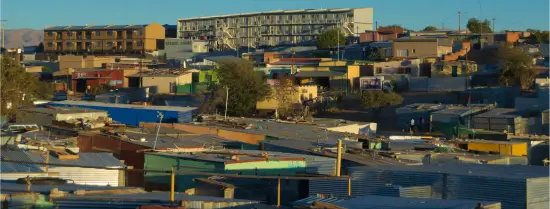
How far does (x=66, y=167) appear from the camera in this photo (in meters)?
7.83

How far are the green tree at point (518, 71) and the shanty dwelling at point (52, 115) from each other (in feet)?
37.9

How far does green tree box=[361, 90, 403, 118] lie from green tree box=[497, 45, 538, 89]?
316 centimetres

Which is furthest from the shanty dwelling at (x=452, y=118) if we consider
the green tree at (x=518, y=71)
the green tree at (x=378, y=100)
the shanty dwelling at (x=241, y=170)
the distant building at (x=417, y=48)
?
the distant building at (x=417, y=48)

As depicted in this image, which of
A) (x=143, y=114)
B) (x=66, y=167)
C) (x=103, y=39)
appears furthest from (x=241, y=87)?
(x=103, y=39)

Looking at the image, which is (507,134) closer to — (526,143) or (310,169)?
(526,143)

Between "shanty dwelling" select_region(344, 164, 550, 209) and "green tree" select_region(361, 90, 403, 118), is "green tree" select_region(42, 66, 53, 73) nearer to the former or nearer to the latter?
"green tree" select_region(361, 90, 403, 118)

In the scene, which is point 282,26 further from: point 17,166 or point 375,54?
point 17,166

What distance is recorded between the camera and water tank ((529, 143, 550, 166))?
1312 cm

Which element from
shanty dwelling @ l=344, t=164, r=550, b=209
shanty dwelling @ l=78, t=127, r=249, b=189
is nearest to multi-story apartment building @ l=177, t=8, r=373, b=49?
shanty dwelling @ l=78, t=127, r=249, b=189

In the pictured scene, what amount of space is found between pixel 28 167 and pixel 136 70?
20452 millimetres

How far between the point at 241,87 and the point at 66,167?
12.4 meters

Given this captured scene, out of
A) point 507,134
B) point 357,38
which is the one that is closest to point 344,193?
point 507,134

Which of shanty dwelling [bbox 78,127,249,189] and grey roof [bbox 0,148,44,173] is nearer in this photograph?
grey roof [bbox 0,148,44,173]

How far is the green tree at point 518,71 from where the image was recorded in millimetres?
22609
